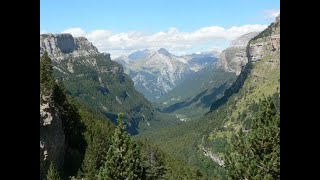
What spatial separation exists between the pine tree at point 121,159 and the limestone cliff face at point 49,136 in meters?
22.4

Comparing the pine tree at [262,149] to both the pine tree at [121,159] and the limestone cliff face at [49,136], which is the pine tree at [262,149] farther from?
the limestone cliff face at [49,136]

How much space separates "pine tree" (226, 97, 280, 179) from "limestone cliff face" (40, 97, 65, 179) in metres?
44.0

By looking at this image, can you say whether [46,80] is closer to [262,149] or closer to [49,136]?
[49,136]

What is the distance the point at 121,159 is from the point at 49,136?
30213 mm

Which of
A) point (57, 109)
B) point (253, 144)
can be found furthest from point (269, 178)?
point (57, 109)

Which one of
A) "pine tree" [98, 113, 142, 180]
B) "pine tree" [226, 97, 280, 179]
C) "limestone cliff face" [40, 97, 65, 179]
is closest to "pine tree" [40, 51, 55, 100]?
"limestone cliff face" [40, 97, 65, 179]

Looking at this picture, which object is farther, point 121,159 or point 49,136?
point 49,136

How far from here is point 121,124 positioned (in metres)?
56.5

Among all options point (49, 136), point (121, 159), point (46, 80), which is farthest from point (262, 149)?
point (46, 80)

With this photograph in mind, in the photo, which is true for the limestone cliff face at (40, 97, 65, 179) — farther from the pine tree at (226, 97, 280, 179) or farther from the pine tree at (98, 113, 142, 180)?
the pine tree at (226, 97, 280, 179)

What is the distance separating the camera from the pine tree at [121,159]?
5838 cm

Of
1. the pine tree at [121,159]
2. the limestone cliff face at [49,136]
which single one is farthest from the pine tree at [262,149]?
the limestone cliff face at [49,136]

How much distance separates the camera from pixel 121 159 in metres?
59.7
